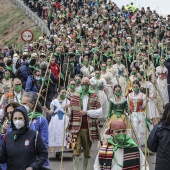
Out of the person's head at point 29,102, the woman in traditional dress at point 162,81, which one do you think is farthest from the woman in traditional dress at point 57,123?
the woman in traditional dress at point 162,81

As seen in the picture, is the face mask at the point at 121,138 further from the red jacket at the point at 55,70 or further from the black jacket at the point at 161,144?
the red jacket at the point at 55,70

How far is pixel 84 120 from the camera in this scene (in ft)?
43.6

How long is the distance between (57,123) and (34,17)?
35686mm

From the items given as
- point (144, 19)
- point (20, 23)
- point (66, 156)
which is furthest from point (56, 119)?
point (20, 23)

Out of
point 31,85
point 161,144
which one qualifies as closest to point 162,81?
point 31,85

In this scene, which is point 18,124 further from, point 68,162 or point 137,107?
point 137,107

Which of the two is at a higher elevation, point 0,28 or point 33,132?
point 0,28

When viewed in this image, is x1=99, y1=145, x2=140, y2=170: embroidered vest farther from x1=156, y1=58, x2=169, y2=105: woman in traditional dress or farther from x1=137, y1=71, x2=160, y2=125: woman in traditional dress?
x1=156, y1=58, x2=169, y2=105: woman in traditional dress

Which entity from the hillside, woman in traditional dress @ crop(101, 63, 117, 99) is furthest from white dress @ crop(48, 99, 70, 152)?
the hillside

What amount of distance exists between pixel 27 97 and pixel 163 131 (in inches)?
104

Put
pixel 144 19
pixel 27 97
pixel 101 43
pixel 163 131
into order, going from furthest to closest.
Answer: pixel 144 19 → pixel 101 43 → pixel 27 97 → pixel 163 131

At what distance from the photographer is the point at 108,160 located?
8.80 m

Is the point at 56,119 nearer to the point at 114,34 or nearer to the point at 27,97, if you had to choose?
the point at 27,97

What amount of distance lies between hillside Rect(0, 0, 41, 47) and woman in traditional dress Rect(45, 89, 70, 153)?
105ft
